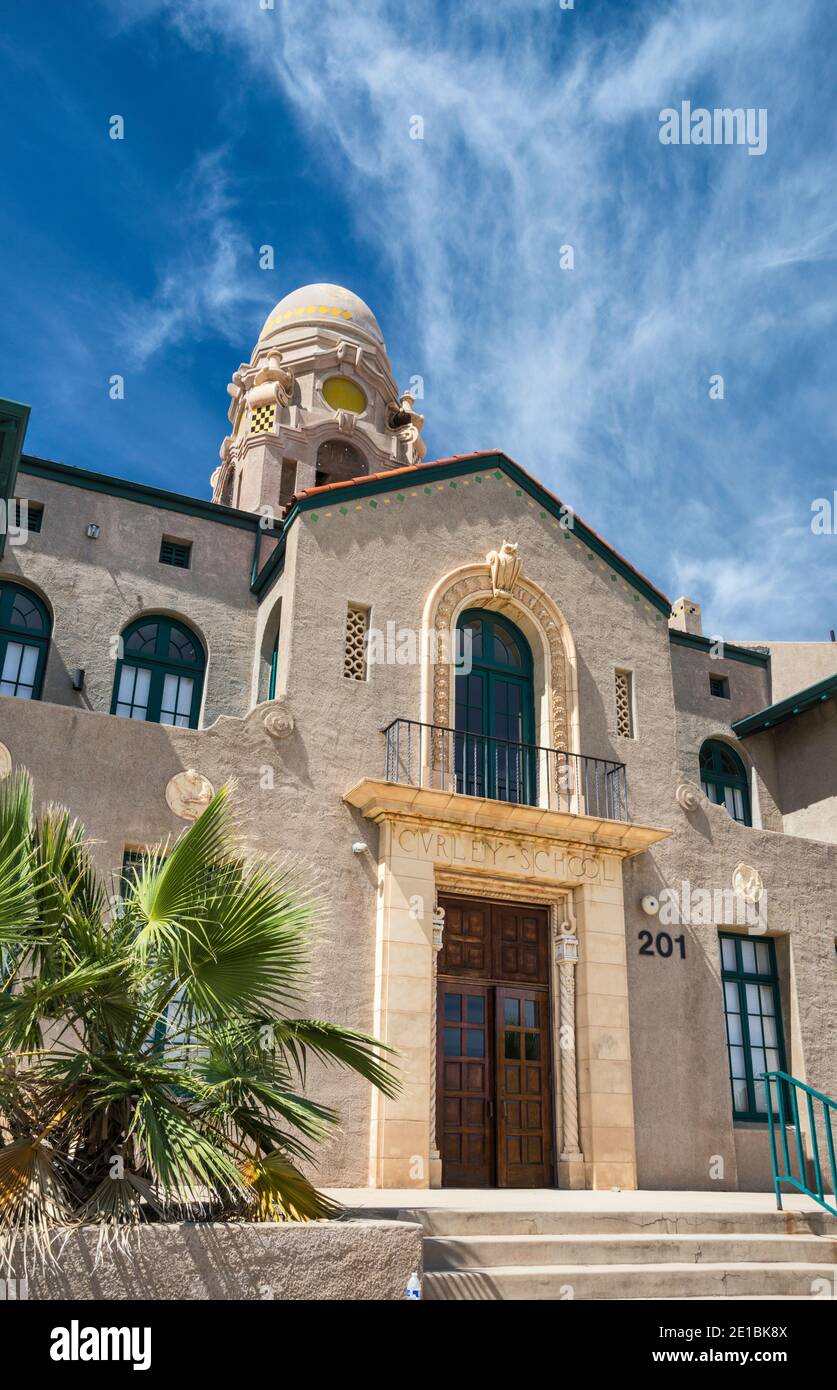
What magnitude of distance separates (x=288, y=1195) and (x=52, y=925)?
2.43 meters

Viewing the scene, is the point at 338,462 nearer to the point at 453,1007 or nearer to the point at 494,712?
the point at 494,712

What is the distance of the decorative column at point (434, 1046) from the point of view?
42.9 feet

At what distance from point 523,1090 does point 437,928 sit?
2315 millimetres

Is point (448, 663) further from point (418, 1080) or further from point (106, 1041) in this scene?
point (106, 1041)

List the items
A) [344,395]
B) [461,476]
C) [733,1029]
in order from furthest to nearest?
[344,395] < [461,476] < [733,1029]

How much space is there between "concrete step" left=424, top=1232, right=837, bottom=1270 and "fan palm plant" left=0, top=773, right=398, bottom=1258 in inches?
58.9

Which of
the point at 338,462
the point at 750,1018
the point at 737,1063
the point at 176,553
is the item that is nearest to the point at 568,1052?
the point at 737,1063

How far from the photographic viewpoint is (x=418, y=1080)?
43.5 feet

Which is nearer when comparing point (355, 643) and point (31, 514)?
point (355, 643)

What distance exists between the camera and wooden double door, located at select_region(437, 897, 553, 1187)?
13.8 meters

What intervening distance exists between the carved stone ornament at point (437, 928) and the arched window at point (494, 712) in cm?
182

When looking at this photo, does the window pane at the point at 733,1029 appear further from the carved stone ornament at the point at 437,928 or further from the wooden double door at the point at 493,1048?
the carved stone ornament at the point at 437,928

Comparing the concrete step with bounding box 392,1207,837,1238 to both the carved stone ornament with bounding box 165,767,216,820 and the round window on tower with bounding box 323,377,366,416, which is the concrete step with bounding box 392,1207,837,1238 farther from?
the round window on tower with bounding box 323,377,366,416

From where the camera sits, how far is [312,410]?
990 inches
